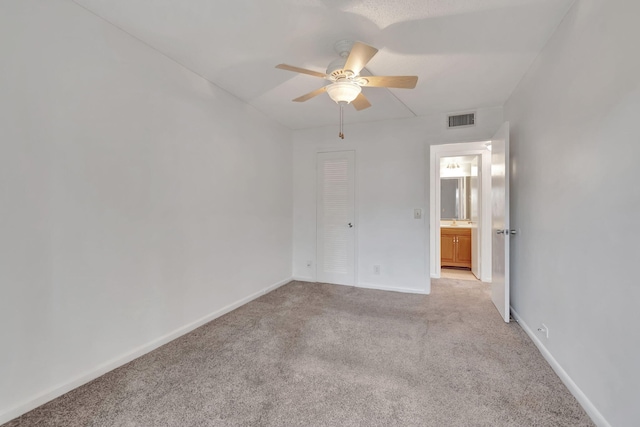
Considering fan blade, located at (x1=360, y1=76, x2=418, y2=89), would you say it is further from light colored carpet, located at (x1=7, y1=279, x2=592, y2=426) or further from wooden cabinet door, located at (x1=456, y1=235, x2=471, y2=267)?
wooden cabinet door, located at (x1=456, y1=235, x2=471, y2=267)

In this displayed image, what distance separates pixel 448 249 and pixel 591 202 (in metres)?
4.12

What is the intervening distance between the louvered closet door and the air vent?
1.36m

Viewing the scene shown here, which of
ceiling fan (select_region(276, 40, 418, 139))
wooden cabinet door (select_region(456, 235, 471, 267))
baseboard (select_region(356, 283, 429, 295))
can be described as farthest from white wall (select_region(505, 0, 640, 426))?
wooden cabinet door (select_region(456, 235, 471, 267))

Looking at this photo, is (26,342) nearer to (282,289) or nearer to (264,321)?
(264,321)

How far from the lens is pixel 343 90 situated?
2.11 meters

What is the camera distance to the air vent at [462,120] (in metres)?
3.61

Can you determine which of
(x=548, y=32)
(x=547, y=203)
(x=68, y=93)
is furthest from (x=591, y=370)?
(x=68, y=93)

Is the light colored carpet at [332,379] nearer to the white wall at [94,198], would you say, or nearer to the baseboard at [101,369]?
the baseboard at [101,369]

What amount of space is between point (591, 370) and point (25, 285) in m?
3.14

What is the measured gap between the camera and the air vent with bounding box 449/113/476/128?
361cm

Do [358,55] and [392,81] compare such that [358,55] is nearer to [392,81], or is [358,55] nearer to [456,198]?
[392,81]

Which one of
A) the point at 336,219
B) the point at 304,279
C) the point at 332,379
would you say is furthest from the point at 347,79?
the point at 304,279

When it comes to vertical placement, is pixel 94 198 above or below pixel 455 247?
above

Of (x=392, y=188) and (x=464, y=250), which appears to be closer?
(x=392, y=188)
